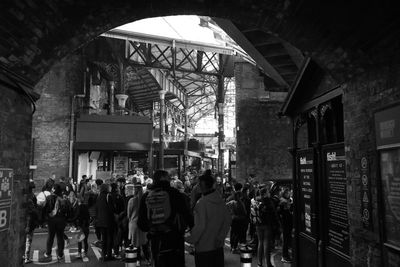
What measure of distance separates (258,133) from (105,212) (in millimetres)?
12806

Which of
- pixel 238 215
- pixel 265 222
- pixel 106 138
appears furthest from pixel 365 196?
pixel 106 138

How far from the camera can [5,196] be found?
4254 mm

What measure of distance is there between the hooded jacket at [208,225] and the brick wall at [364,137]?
65.8 inches

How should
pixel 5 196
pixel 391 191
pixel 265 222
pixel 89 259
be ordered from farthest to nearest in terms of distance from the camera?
pixel 89 259, pixel 265 222, pixel 5 196, pixel 391 191

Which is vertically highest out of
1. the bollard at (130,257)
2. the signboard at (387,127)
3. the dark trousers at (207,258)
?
the signboard at (387,127)

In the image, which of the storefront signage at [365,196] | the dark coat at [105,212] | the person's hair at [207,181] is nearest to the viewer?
the storefront signage at [365,196]

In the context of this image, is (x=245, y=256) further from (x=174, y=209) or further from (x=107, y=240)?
(x=107, y=240)

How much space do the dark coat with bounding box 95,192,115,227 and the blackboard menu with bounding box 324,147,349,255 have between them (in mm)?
4416

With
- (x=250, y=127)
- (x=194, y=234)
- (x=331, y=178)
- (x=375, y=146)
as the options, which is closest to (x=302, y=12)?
(x=375, y=146)

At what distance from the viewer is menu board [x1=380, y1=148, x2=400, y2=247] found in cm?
374

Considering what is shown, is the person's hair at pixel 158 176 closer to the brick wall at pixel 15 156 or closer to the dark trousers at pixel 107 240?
the brick wall at pixel 15 156

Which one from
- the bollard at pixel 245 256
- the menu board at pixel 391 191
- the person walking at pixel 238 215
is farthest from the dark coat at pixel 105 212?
the menu board at pixel 391 191

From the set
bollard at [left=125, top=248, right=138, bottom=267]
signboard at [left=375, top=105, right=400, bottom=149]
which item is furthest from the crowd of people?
signboard at [left=375, top=105, right=400, bottom=149]

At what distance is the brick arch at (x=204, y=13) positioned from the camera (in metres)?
4.11
